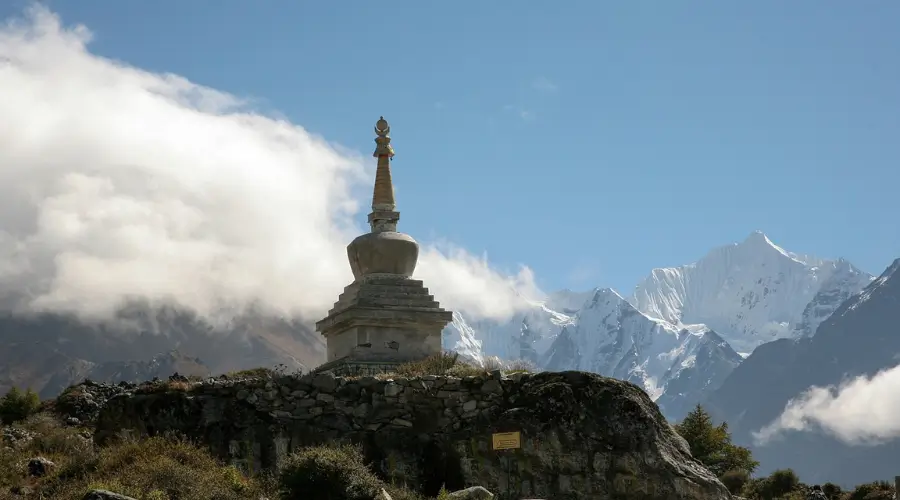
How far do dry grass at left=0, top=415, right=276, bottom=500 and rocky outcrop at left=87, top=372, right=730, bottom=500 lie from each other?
1335 millimetres

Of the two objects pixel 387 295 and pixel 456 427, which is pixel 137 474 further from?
pixel 387 295

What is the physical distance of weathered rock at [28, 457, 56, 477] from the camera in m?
18.2

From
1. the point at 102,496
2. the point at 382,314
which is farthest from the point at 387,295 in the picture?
the point at 102,496

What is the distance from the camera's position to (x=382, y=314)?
32.1m

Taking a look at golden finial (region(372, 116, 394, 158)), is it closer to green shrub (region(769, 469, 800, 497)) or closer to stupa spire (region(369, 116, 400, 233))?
stupa spire (region(369, 116, 400, 233))

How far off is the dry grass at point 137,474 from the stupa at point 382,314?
36.6 ft

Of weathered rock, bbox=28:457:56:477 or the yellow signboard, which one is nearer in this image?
weathered rock, bbox=28:457:56:477

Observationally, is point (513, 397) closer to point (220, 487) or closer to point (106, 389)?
point (220, 487)

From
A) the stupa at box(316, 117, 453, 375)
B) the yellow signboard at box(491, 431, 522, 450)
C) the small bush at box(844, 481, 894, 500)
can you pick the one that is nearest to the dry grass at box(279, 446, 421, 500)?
the yellow signboard at box(491, 431, 522, 450)

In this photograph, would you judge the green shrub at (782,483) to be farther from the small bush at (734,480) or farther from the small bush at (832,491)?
the small bush at (734,480)

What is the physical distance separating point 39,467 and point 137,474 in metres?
2.21

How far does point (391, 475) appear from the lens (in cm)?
2000

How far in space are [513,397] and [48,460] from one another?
731 cm

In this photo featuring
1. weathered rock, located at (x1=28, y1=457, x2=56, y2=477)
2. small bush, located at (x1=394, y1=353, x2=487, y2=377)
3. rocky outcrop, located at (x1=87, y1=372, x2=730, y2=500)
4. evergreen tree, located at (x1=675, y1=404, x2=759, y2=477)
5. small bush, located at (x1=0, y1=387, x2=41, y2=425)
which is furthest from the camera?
small bush, located at (x1=0, y1=387, x2=41, y2=425)
